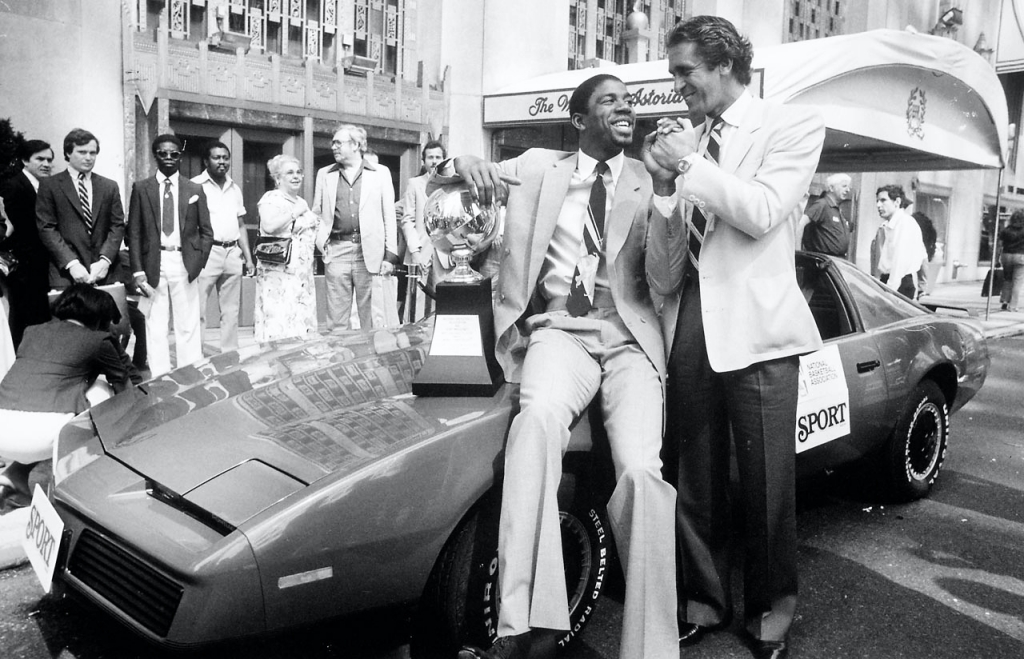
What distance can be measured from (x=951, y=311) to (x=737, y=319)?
12.9 ft

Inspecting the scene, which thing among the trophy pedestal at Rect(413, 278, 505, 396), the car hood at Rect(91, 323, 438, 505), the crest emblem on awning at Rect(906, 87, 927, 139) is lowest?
the car hood at Rect(91, 323, 438, 505)

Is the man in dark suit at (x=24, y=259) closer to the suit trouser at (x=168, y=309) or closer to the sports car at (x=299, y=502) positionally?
the suit trouser at (x=168, y=309)

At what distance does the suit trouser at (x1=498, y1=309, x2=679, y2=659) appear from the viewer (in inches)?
89.0

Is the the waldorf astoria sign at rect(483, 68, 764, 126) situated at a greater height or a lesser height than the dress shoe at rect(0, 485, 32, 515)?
greater

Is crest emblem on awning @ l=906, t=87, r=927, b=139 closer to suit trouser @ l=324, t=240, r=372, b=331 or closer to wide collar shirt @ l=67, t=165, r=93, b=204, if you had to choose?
suit trouser @ l=324, t=240, r=372, b=331

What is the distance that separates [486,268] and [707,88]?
0.93 meters

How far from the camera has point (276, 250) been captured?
588cm

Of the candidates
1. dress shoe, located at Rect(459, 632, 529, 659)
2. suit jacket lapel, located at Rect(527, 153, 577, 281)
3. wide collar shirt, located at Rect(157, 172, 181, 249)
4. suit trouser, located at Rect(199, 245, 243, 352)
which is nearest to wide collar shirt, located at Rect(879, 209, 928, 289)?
suit trouser, located at Rect(199, 245, 243, 352)

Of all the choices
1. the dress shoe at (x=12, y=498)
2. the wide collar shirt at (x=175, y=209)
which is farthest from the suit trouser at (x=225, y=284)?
the dress shoe at (x=12, y=498)

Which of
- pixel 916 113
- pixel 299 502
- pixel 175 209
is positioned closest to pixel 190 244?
pixel 175 209

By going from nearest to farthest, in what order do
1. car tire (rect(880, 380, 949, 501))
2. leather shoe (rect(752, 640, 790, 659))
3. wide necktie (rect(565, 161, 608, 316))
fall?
leather shoe (rect(752, 640, 790, 659)) < wide necktie (rect(565, 161, 608, 316)) < car tire (rect(880, 380, 949, 501))

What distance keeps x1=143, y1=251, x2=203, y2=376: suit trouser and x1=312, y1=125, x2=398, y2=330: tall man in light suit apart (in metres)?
0.94

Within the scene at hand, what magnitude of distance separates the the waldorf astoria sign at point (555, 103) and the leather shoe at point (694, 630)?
5.17 m

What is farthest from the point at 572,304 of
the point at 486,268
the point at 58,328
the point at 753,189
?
the point at 58,328
